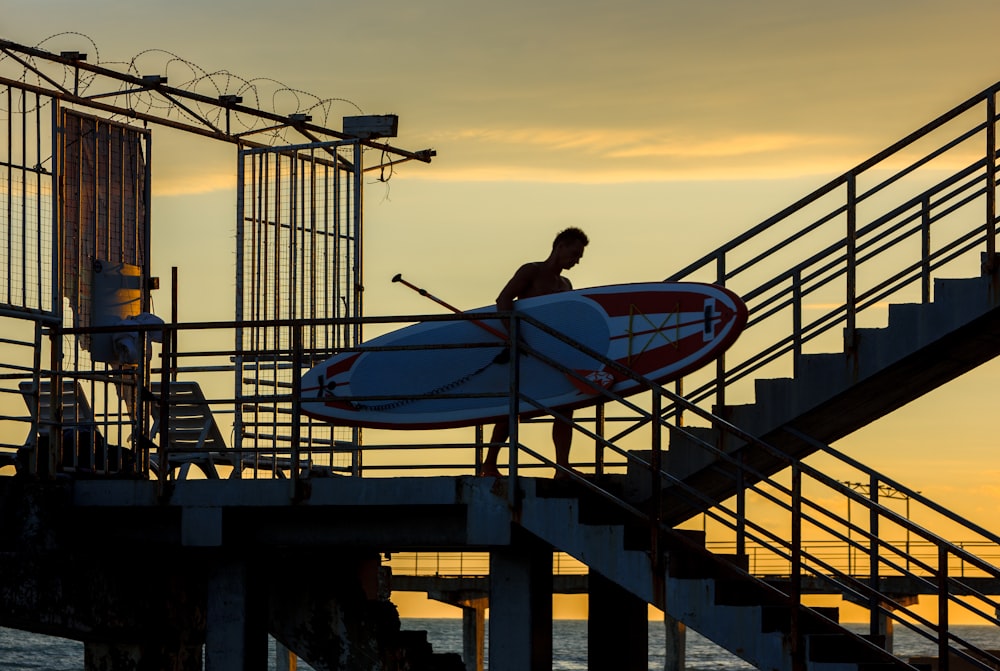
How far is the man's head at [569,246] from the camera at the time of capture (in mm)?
13352

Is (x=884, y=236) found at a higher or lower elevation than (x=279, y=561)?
higher

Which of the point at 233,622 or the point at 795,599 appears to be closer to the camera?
the point at 795,599

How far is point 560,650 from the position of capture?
109 metres

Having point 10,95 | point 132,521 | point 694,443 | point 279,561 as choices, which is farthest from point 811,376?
point 10,95

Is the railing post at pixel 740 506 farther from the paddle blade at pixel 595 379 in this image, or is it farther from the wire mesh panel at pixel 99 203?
the wire mesh panel at pixel 99 203

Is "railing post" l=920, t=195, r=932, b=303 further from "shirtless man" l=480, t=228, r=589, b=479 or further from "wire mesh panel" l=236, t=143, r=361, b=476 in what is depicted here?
"wire mesh panel" l=236, t=143, r=361, b=476

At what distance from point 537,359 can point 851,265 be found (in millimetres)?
2282

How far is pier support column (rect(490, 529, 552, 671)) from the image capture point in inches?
473

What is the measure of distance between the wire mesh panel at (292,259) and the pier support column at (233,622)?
12.8ft

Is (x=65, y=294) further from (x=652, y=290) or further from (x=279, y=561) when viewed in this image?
(x=652, y=290)

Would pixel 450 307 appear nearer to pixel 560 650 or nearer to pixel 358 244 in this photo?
pixel 358 244

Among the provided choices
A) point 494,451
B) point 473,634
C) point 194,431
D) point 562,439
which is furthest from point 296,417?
point 473,634

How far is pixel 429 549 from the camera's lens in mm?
13438

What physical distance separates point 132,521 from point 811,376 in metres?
5.32
